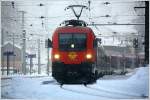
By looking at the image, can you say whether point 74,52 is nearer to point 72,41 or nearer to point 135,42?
point 72,41

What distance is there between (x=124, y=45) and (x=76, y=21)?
2840mm

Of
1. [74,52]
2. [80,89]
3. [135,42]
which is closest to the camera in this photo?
[80,89]

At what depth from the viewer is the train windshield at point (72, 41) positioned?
15258 millimetres

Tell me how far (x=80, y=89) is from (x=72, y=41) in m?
2.32

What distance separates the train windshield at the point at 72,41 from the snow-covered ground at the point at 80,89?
171 centimetres

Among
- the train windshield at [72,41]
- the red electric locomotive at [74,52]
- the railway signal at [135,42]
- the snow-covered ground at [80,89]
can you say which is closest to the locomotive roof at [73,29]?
the red electric locomotive at [74,52]

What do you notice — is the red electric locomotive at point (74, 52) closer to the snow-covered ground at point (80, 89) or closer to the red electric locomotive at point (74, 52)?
the red electric locomotive at point (74, 52)

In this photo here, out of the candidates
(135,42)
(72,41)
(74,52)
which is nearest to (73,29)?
(72,41)

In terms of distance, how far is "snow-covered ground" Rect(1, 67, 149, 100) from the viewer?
40.0 ft

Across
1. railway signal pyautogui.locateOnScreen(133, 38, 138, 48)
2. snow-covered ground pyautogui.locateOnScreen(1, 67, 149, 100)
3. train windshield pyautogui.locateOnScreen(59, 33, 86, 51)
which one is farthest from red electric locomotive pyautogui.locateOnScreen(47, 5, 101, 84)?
railway signal pyautogui.locateOnScreen(133, 38, 138, 48)

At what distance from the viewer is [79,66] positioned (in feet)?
49.5

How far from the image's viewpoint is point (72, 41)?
15242 millimetres

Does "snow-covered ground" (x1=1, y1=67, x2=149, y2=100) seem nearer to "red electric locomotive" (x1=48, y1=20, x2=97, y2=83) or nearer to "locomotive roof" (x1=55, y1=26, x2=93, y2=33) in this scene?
"red electric locomotive" (x1=48, y1=20, x2=97, y2=83)

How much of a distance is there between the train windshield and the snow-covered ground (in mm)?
1714
